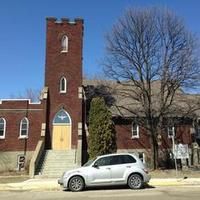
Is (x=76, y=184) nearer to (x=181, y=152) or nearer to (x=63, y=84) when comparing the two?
(x=181, y=152)

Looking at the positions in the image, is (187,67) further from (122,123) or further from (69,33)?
(69,33)

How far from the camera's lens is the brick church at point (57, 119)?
33.8m

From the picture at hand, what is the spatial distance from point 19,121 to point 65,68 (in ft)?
21.0

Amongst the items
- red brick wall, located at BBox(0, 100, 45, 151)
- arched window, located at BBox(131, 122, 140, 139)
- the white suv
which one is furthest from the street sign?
red brick wall, located at BBox(0, 100, 45, 151)

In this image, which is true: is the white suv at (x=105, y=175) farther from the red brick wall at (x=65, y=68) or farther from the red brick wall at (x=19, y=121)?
the red brick wall at (x=19, y=121)

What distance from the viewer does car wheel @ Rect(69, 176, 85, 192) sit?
59.2 feet

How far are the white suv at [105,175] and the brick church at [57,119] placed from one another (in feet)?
43.8

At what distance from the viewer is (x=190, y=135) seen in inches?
1443

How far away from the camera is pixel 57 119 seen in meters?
34.7

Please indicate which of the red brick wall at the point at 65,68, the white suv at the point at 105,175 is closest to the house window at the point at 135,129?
the red brick wall at the point at 65,68

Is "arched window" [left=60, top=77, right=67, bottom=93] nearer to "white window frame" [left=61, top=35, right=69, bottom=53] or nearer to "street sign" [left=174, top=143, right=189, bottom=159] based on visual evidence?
"white window frame" [left=61, top=35, right=69, bottom=53]

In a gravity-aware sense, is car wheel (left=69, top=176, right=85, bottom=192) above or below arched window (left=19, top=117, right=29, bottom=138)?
below

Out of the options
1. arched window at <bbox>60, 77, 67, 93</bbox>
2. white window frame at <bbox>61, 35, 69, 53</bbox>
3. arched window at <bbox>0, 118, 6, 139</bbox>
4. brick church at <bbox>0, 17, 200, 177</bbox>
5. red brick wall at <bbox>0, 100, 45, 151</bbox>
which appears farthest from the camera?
white window frame at <bbox>61, 35, 69, 53</bbox>

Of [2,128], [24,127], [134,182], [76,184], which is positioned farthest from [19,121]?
[134,182]
